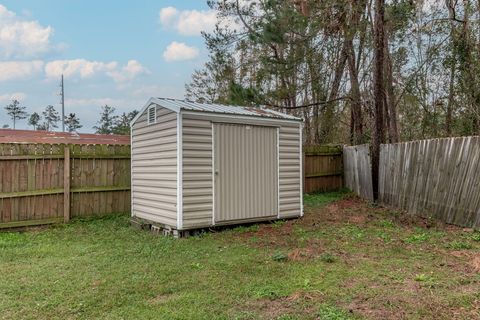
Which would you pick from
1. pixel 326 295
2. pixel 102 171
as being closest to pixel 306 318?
pixel 326 295

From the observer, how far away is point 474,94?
33.0 feet

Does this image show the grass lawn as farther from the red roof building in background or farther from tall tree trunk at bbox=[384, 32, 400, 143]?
the red roof building in background

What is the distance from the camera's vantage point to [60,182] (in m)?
6.99

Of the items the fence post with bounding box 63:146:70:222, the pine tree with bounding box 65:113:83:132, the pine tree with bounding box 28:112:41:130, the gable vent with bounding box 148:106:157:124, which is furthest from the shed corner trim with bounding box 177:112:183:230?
the pine tree with bounding box 28:112:41:130

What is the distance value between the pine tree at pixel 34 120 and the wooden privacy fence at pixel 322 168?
3515 centimetres

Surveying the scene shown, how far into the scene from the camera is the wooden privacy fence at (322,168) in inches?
433

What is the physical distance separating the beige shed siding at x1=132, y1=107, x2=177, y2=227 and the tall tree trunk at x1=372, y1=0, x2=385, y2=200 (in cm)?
508

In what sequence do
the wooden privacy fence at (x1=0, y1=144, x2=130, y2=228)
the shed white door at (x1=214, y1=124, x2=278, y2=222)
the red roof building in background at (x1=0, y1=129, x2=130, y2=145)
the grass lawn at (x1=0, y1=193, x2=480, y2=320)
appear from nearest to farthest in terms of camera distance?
the grass lawn at (x1=0, y1=193, x2=480, y2=320)
the shed white door at (x1=214, y1=124, x2=278, y2=222)
the wooden privacy fence at (x1=0, y1=144, x2=130, y2=228)
the red roof building in background at (x1=0, y1=129, x2=130, y2=145)

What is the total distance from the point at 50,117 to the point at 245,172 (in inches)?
1458

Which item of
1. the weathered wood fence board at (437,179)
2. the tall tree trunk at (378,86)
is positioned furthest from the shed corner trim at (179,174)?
the tall tree trunk at (378,86)

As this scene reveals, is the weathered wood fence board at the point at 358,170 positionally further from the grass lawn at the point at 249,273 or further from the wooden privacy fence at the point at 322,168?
the grass lawn at the point at 249,273

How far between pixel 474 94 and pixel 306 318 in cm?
989

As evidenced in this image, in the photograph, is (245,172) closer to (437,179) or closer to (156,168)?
(156,168)

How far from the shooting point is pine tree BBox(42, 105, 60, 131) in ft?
123
